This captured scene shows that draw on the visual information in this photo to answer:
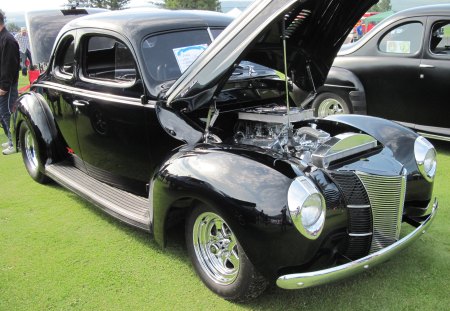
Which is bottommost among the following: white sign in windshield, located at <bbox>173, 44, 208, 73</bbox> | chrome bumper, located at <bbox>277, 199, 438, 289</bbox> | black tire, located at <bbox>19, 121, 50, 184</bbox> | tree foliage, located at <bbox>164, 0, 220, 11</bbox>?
tree foliage, located at <bbox>164, 0, 220, 11</bbox>

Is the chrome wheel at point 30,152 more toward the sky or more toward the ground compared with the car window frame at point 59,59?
more toward the ground

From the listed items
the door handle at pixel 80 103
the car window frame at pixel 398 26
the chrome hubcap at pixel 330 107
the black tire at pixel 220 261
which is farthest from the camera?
the chrome hubcap at pixel 330 107

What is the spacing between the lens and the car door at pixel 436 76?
5.84 metres

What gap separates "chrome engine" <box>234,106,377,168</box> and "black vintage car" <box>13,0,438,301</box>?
0.03 ft

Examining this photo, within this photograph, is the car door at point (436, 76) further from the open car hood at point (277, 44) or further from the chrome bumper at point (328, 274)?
the chrome bumper at point (328, 274)

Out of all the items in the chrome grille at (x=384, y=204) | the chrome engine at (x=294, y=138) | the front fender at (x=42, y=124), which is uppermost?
the chrome engine at (x=294, y=138)

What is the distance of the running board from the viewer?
3.54 m

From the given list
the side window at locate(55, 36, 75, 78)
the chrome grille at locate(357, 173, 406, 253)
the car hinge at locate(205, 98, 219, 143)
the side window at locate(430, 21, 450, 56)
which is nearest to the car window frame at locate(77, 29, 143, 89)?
the side window at locate(55, 36, 75, 78)

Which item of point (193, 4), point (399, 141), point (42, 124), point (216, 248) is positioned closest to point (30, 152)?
point (42, 124)

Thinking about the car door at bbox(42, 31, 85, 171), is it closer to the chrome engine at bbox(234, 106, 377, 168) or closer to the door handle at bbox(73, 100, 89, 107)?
the door handle at bbox(73, 100, 89, 107)

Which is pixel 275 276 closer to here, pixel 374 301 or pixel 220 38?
pixel 374 301

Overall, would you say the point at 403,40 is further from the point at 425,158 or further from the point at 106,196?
the point at 106,196

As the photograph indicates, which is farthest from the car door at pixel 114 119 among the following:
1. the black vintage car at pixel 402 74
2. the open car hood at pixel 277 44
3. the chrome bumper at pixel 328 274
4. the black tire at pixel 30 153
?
the black vintage car at pixel 402 74

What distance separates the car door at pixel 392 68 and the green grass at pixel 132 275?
83.7 inches
